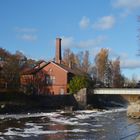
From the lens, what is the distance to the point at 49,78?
94.9m

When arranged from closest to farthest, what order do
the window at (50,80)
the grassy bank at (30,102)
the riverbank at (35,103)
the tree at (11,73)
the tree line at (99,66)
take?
1. the grassy bank at (30,102)
2. the riverbank at (35,103)
3. the tree at (11,73)
4. the window at (50,80)
5. the tree line at (99,66)

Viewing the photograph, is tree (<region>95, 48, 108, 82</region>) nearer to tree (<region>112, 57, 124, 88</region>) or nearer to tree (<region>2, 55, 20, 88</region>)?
tree (<region>112, 57, 124, 88</region>)

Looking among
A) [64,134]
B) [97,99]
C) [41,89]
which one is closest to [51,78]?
[41,89]

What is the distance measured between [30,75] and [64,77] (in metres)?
8.34

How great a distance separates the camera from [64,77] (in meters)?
92.8

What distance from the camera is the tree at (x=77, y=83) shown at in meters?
88.2

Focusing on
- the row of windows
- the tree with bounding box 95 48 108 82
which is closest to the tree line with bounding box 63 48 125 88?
the tree with bounding box 95 48 108 82

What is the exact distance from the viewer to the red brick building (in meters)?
93.0

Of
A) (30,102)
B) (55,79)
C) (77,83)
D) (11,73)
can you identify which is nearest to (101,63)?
(55,79)

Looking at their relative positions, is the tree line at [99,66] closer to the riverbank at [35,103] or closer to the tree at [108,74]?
the tree at [108,74]

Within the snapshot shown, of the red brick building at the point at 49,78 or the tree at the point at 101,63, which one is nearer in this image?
the red brick building at the point at 49,78

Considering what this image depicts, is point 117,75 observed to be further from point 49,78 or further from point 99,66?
point 49,78

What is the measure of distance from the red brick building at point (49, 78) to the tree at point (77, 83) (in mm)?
2854

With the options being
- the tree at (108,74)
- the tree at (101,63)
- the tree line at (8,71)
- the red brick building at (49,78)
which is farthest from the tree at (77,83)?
the tree at (108,74)
